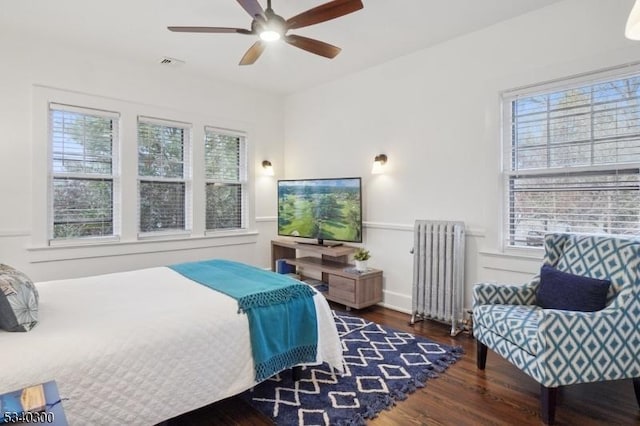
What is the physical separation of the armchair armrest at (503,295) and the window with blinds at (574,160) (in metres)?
0.64

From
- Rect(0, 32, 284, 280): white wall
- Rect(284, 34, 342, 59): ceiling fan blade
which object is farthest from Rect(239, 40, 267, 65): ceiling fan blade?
Rect(0, 32, 284, 280): white wall

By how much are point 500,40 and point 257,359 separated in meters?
3.31

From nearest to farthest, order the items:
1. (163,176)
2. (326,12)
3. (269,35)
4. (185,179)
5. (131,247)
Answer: (326,12), (269,35), (131,247), (163,176), (185,179)

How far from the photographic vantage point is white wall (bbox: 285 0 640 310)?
111 inches

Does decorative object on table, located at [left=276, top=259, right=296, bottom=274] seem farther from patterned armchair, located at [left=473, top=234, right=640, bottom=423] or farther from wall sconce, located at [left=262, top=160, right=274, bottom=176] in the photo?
patterned armchair, located at [left=473, top=234, right=640, bottom=423]

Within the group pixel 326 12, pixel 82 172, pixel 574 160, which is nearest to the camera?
pixel 326 12

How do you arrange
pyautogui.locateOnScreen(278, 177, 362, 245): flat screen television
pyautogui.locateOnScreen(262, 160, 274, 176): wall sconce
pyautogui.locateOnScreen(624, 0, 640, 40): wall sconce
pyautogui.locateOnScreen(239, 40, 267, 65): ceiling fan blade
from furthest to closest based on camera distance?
pyautogui.locateOnScreen(262, 160, 274, 176): wall sconce → pyautogui.locateOnScreen(278, 177, 362, 245): flat screen television → pyautogui.locateOnScreen(239, 40, 267, 65): ceiling fan blade → pyautogui.locateOnScreen(624, 0, 640, 40): wall sconce

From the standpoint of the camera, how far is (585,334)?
200cm

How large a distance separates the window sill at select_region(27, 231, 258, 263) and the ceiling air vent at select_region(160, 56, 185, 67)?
1991 mm

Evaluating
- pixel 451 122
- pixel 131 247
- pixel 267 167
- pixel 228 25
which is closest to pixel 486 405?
pixel 451 122

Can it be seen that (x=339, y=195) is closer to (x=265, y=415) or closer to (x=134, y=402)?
(x=265, y=415)

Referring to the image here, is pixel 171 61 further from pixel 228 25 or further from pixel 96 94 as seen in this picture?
pixel 228 25

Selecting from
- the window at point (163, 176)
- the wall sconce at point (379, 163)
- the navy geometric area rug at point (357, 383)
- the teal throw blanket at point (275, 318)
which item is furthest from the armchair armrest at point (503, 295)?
the window at point (163, 176)

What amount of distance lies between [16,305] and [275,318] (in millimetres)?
1286
